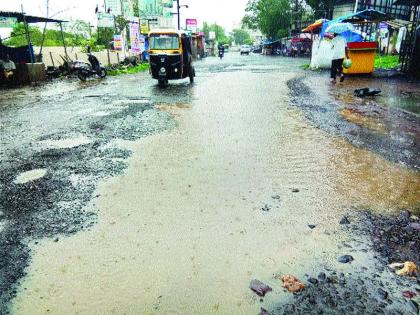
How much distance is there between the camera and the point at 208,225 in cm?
330

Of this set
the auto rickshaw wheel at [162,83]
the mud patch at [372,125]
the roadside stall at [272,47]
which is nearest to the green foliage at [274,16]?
the roadside stall at [272,47]

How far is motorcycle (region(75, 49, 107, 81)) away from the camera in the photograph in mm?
17688

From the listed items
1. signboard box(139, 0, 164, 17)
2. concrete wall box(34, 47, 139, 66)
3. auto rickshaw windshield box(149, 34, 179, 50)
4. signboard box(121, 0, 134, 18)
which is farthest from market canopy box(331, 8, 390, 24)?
signboard box(139, 0, 164, 17)

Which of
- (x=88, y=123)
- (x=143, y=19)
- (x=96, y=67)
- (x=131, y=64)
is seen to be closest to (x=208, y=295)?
(x=88, y=123)

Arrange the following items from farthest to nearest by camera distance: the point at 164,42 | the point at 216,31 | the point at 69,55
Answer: the point at 216,31, the point at 69,55, the point at 164,42

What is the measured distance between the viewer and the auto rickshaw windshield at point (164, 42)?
46.0ft

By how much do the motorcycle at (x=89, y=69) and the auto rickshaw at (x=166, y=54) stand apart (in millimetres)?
5463

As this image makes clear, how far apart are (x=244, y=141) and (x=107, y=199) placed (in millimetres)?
2857

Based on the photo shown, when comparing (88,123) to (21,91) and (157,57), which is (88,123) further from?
(21,91)

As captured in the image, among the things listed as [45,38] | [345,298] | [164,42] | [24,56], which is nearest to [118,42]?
[24,56]

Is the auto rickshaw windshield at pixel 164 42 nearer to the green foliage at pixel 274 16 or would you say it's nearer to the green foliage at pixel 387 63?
the green foliage at pixel 387 63

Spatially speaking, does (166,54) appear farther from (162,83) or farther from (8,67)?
(8,67)

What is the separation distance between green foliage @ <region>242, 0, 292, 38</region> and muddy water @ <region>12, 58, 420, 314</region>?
203 feet

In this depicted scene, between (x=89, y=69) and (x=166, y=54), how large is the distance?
6.42 metres
